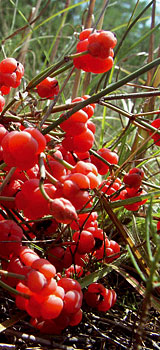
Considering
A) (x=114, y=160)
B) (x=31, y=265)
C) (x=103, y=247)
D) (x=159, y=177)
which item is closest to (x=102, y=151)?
(x=114, y=160)

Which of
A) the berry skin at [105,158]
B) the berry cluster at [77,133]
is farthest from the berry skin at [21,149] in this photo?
the berry skin at [105,158]

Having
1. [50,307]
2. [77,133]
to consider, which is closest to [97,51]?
[77,133]

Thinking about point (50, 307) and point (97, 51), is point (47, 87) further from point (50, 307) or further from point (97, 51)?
point (50, 307)

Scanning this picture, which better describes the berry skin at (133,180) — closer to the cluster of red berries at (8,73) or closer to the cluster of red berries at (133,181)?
the cluster of red berries at (133,181)

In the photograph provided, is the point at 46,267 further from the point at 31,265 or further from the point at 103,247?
the point at 103,247

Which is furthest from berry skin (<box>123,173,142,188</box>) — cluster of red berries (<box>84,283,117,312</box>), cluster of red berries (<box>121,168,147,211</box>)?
cluster of red berries (<box>84,283,117,312</box>)
